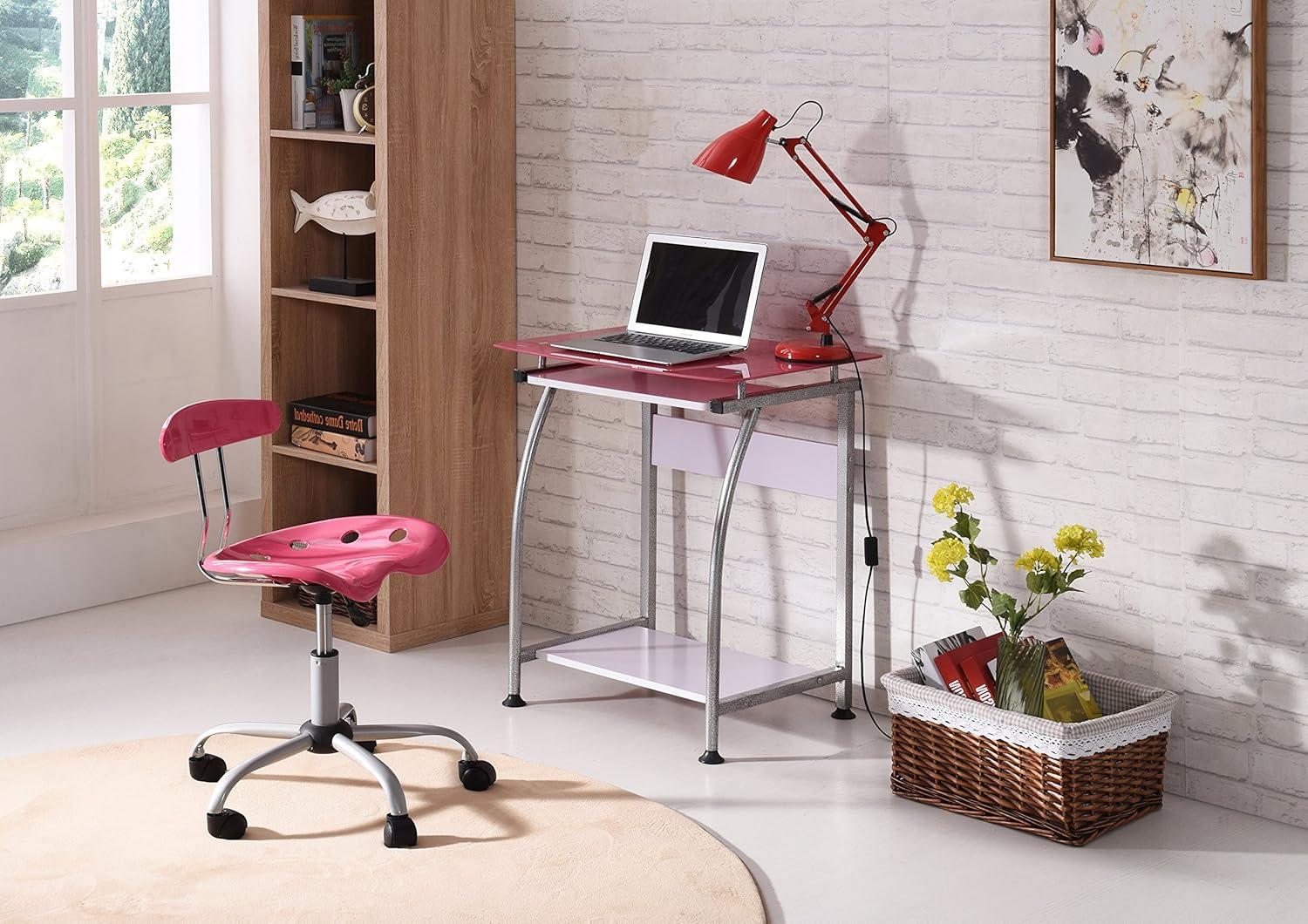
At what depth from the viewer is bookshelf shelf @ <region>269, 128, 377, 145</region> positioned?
4281 millimetres

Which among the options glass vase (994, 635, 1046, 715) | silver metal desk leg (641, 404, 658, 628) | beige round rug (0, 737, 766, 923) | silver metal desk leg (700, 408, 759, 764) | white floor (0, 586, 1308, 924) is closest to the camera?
beige round rug (0, 737, 766, 923)

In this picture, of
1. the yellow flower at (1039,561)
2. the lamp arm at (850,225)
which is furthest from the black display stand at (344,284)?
the yellow flower at (1039,561)

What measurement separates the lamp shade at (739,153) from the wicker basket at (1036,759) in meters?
1.11

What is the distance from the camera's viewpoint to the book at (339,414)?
4422mm

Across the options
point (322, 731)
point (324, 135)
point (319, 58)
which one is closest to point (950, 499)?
point (322, 731)

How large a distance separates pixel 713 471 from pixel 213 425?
4.05 ft

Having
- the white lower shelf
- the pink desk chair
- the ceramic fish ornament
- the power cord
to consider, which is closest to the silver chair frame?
the pink desk chair

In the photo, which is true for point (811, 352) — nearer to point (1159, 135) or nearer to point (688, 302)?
point (688, 302)

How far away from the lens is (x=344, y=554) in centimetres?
334

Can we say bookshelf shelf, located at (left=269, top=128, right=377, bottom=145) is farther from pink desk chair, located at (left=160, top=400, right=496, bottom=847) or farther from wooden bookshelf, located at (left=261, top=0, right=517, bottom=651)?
pink desk chair, located at (left=160, top=400, right=496, bottom=847)

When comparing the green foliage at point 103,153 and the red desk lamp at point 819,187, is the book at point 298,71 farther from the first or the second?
the red desk lamp at point 819,187

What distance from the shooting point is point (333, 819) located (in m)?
3.26

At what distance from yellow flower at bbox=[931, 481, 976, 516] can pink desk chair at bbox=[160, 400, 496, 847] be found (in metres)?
0.99

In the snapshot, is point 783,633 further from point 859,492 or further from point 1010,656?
point 1010,656
